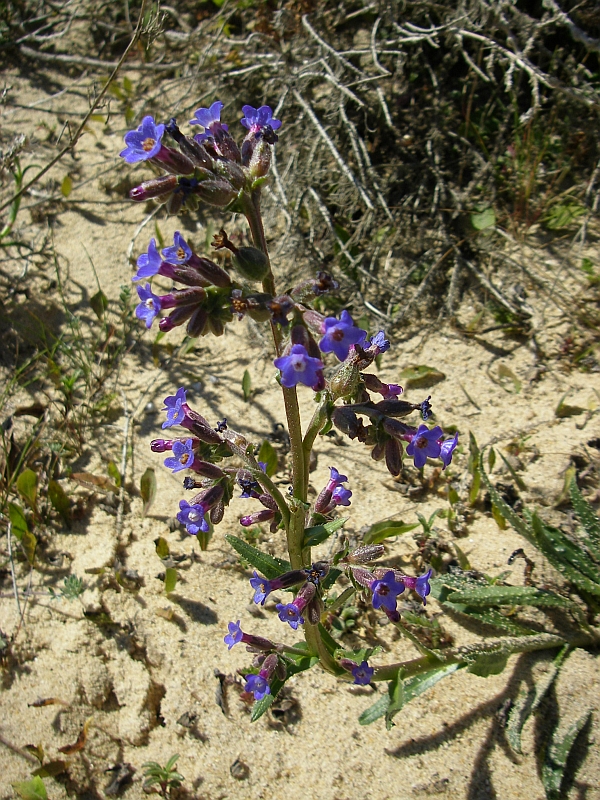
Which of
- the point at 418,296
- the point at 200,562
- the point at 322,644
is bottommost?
the point at 200,562

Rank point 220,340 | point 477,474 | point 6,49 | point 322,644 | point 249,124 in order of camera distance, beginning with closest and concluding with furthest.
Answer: point 249,124
point 322,644
point 477,474
point 220,340
point 6,49

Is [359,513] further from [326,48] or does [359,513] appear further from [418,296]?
[326,48]

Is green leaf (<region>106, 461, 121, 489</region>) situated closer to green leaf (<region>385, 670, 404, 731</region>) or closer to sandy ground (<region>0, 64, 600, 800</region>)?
sandy ground (<region>0, 64, 600, 800</region>)

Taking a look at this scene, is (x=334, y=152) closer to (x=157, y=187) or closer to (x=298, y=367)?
(x=157, y=187)

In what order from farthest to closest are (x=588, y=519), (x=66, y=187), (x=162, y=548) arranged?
(x=66, y=187)
(x=162, y=548)
(x=588, y=519)

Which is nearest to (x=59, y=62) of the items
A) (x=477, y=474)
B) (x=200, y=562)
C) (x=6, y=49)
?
(x=6, y=49)

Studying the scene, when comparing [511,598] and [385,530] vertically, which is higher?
[385,530]

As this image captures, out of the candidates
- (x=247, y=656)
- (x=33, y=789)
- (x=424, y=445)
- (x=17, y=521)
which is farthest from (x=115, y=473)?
(x=424, y=445)

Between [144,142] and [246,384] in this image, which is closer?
[144,142]
